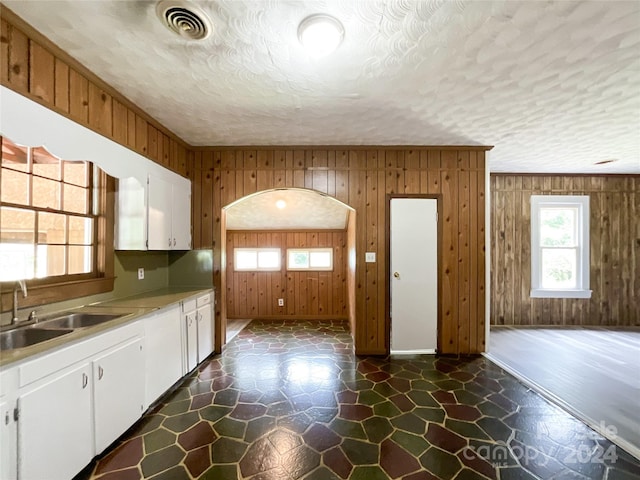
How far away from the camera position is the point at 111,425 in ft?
5.90

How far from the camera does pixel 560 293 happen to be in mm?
4645

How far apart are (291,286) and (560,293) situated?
486cm

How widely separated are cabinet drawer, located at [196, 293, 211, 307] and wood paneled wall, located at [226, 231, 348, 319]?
1995mm

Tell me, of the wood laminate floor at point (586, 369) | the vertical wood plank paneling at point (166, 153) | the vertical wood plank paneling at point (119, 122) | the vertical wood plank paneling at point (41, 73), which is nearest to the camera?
the vertical wood plank paneling at point (41, 73)

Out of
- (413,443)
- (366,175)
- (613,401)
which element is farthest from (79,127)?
(613,401)

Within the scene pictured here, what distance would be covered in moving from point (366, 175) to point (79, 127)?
2808 millimetres

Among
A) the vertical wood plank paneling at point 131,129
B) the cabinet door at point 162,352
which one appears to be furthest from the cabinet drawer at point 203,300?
the vertical wood plank paneling at point 131,129

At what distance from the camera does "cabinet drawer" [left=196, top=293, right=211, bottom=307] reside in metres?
3.02

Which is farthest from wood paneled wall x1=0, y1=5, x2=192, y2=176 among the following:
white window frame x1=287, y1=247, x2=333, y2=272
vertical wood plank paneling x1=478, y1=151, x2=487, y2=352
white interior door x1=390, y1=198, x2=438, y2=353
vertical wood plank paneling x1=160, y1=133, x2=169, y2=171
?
vertical wood plank paneling x1=478, y1=151, x2=487, y2=352

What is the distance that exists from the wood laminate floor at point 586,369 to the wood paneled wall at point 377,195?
644mm

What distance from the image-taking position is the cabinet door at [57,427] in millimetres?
1306

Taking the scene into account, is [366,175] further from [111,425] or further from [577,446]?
[111,425]

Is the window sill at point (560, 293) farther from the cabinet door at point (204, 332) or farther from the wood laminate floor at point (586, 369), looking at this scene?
the cabinet door at point (204, 332)

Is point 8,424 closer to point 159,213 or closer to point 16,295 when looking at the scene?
point 16,295
